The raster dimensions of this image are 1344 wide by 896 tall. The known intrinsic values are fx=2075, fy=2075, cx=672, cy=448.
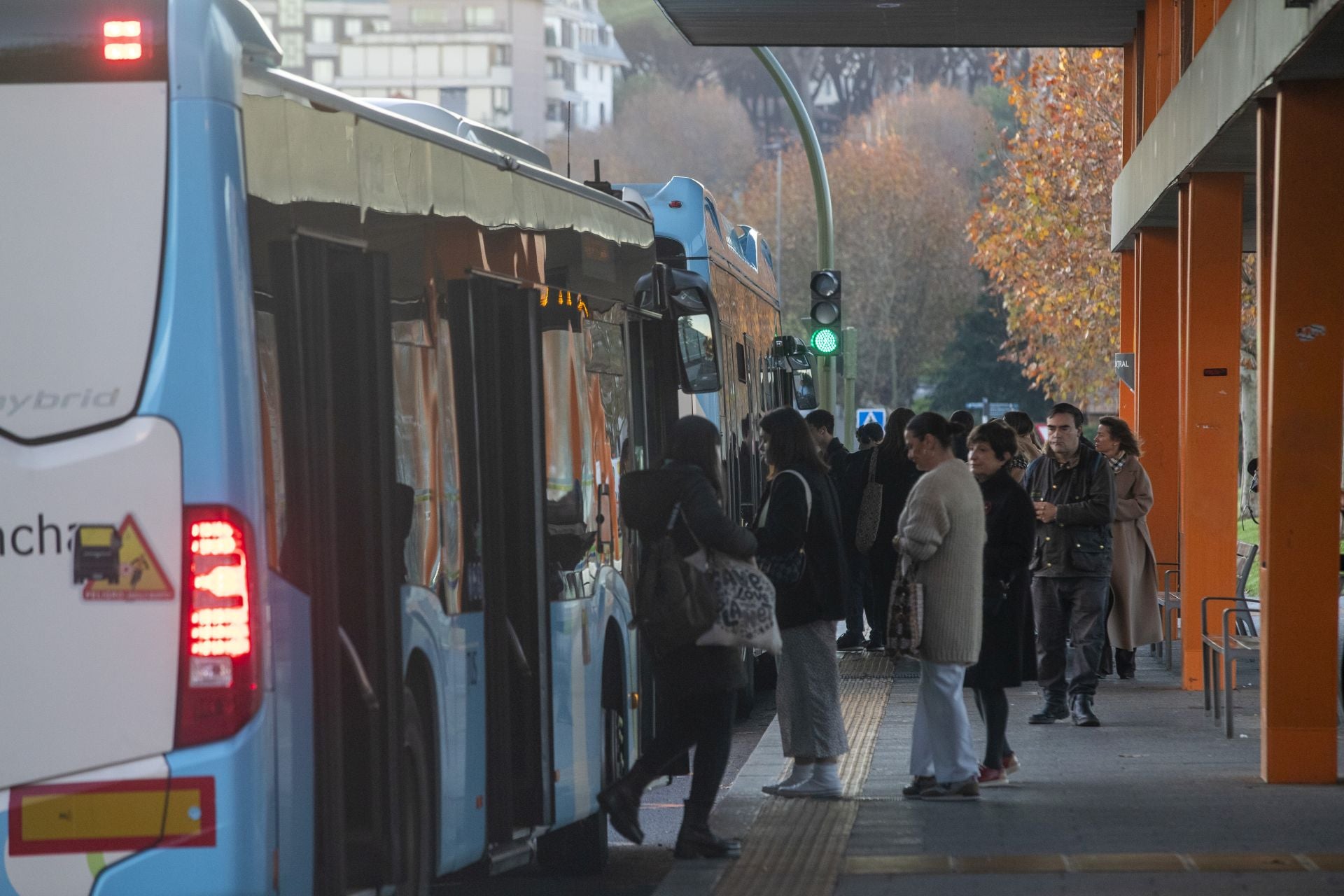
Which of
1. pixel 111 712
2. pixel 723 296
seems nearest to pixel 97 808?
pixel 111 712

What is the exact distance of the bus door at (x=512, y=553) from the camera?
6641 mm

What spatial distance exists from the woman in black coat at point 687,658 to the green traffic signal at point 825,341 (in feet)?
46.7

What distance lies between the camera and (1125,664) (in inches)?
582

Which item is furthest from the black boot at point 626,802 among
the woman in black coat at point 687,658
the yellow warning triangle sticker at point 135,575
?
the yellow warning triangle sticker at point 135,575

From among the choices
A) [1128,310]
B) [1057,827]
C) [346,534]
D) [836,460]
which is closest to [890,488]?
[836,460]

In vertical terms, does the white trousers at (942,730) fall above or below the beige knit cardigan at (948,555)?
below

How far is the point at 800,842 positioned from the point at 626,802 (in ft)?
2.94

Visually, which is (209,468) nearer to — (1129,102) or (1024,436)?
(1024,436)

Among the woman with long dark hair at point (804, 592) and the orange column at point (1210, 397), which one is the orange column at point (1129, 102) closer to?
the orange column at point (1210, 397)

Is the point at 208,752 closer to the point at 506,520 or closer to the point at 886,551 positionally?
the point at 506,520

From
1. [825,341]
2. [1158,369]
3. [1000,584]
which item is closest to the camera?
[1000,584]

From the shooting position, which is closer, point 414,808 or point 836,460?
point 414,808

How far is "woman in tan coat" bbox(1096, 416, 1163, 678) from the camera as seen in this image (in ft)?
44.1

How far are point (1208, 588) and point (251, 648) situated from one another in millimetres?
10330
